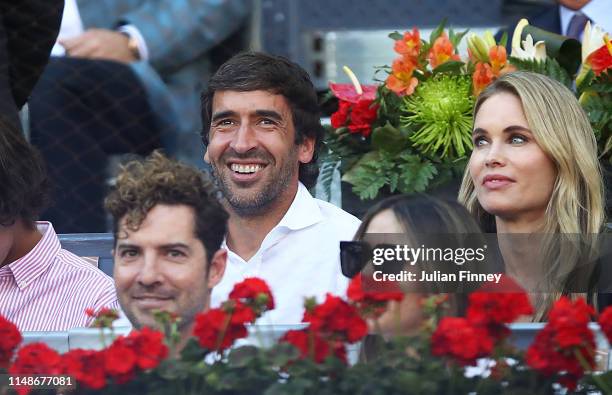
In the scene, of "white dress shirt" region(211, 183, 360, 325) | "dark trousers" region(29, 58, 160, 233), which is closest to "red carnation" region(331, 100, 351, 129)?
"white dress shirt" region(211, 183, 360, 325)

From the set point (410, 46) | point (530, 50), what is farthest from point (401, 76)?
point (530, 50)

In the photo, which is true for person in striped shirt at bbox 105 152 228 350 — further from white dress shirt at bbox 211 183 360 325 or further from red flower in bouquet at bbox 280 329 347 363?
red flower in bouquet at bbox 280 329 347 363

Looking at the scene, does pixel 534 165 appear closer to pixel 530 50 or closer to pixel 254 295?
pixel 530 50

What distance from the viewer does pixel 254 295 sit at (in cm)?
165

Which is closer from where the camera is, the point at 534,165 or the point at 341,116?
the point at 534,165

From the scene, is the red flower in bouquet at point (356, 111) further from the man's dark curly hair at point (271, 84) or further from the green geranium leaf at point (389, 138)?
the man's dark curly hair at point (271, 84)

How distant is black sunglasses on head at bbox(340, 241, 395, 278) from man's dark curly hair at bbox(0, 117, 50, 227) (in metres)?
0.87

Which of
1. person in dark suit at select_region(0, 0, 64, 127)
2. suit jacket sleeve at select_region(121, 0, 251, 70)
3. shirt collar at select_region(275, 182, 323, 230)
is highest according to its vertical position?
suit jacket sleeve at select_region(121, 0, 251, 70)

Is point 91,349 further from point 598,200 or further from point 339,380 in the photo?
point 598,200

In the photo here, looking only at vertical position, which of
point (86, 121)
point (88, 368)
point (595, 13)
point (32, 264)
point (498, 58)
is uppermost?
point (595, 13)

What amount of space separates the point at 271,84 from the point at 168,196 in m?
0.83

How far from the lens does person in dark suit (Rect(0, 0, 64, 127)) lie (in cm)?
339

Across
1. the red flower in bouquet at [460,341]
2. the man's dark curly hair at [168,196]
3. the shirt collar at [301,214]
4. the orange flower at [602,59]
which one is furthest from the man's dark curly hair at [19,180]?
the orange flower at [602,59]

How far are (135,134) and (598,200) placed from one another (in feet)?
6.53
